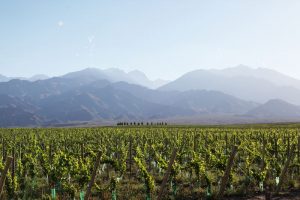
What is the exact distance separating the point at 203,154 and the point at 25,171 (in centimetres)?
1161

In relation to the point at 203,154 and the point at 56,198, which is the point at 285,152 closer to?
the point at 203,154

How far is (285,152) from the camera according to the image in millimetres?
26281

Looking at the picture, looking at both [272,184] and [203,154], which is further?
[203,154]

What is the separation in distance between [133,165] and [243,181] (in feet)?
33.7

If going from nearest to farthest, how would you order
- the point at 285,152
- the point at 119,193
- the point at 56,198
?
the point at 56,198 < the point at 119,193 < the point at 285,152

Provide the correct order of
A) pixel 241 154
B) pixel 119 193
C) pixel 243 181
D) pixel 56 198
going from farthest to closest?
pixel 241 154 → pixel 243 181 → pixel 119 193 → pixel 56 198

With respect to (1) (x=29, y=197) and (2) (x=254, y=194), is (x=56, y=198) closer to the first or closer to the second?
(1) (x=29, y=197)

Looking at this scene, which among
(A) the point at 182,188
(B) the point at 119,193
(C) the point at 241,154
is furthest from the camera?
(C) the point at 241,154

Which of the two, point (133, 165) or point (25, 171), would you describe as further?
point (133, 165)

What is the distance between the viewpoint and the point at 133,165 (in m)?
29.2

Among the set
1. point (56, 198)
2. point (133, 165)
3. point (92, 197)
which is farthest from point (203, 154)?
point (56, 198)

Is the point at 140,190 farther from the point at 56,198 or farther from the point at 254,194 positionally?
the point at 254,194

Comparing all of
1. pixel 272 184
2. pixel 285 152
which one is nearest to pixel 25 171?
pixel 272 184

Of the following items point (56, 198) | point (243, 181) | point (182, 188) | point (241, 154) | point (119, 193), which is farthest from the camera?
point (241, 154)
